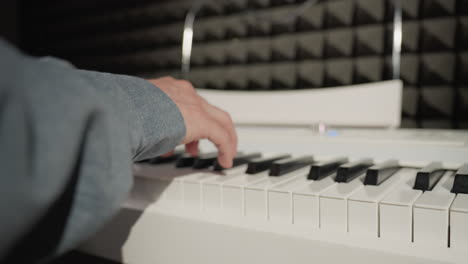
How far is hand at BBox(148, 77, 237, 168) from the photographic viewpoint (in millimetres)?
629

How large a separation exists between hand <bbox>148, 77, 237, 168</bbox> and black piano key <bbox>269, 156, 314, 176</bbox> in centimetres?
10

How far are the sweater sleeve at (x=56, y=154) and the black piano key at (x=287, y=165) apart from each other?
35cm

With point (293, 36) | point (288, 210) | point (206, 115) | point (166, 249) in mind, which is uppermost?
point (293, 36)

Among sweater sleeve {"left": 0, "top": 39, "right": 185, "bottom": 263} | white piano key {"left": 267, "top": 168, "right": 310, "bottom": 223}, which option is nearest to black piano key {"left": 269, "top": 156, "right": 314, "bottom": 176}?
white piano key {"left": 267, "top": 168, "right": 310, "bottom": 223}

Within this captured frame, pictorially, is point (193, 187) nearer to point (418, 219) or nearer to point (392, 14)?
point (418, 219)

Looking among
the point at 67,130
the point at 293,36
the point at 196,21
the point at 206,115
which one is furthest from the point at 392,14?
the point at 67,130

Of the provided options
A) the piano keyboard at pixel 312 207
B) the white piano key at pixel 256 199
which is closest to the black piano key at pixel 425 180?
the piano keyboard at pixel 312 207

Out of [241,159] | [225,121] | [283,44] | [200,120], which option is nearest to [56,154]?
[200,120]

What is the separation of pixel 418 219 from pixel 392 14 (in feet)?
4.22

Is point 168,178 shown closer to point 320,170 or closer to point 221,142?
point 221,142

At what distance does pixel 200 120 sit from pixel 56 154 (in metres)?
0.38

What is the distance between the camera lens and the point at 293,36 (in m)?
1.72

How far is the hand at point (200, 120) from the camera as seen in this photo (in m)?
0.63

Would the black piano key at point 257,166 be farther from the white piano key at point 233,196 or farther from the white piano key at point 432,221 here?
the white piano key at point 432,221
